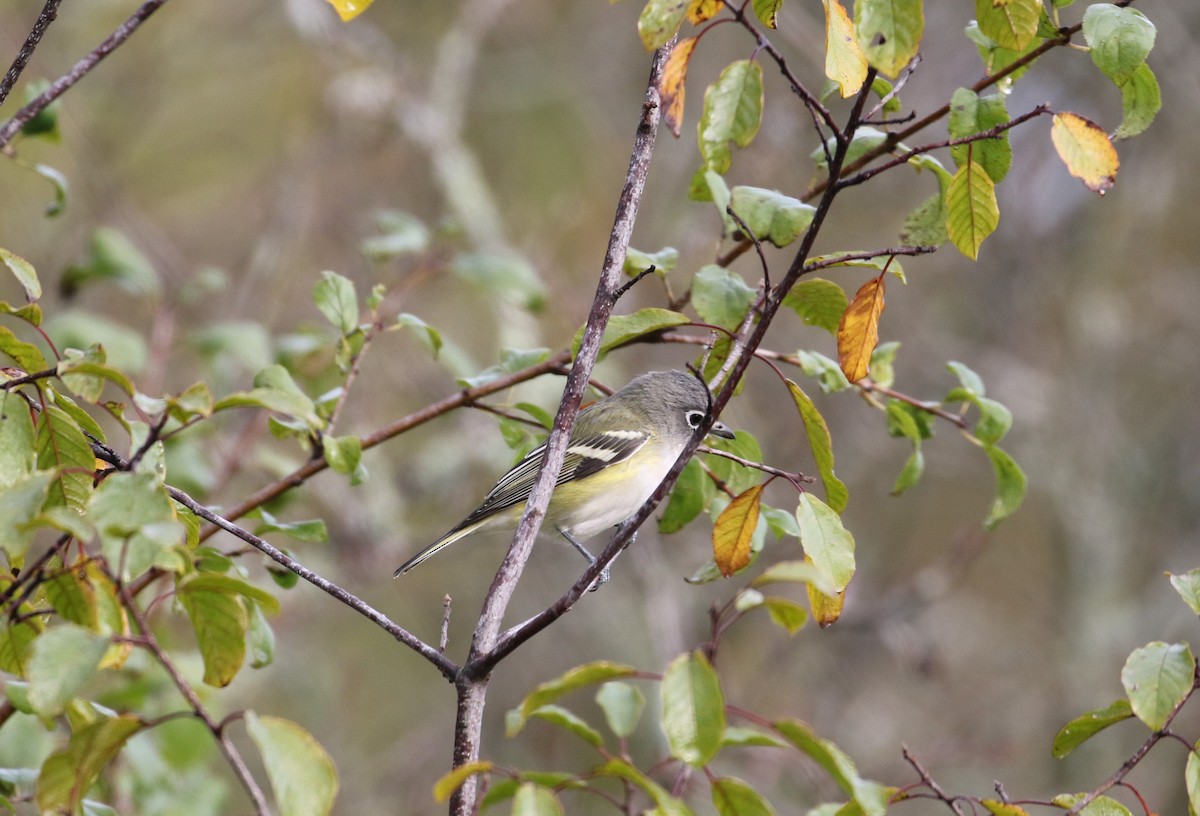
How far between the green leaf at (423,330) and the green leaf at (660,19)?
1.02m

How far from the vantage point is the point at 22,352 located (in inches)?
63.9

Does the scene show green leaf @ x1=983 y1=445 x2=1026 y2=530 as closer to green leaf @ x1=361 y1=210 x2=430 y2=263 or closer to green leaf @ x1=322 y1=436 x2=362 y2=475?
green leaf @ x1=322 y1=436 x2=362 y2=475

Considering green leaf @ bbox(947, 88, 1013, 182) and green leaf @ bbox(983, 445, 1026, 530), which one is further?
green leaf @ bbox(983, 445, 1026, 530)

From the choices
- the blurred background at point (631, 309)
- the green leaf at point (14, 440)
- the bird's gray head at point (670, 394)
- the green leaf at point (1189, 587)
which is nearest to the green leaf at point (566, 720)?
the green leaf at point (14, 440)

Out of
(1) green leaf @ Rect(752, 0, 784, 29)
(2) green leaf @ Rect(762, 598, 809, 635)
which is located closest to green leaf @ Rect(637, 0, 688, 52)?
(1) green leaf @ Rect(752, 0, 784, 29)

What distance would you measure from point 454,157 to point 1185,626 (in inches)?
213

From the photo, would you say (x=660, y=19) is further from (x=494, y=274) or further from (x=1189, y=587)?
(x=494, y=274)

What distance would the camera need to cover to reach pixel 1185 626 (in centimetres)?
707

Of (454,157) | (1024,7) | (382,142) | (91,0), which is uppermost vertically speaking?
(91,0)

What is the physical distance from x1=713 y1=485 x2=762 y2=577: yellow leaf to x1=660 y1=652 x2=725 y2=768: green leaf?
1.18 ft

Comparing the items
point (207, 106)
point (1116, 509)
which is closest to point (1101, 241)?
point (1116, 509)

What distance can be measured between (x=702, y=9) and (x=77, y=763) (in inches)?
50.4

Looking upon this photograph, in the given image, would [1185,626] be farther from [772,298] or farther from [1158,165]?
[772,298]

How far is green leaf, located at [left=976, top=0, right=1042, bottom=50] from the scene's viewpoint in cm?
150
